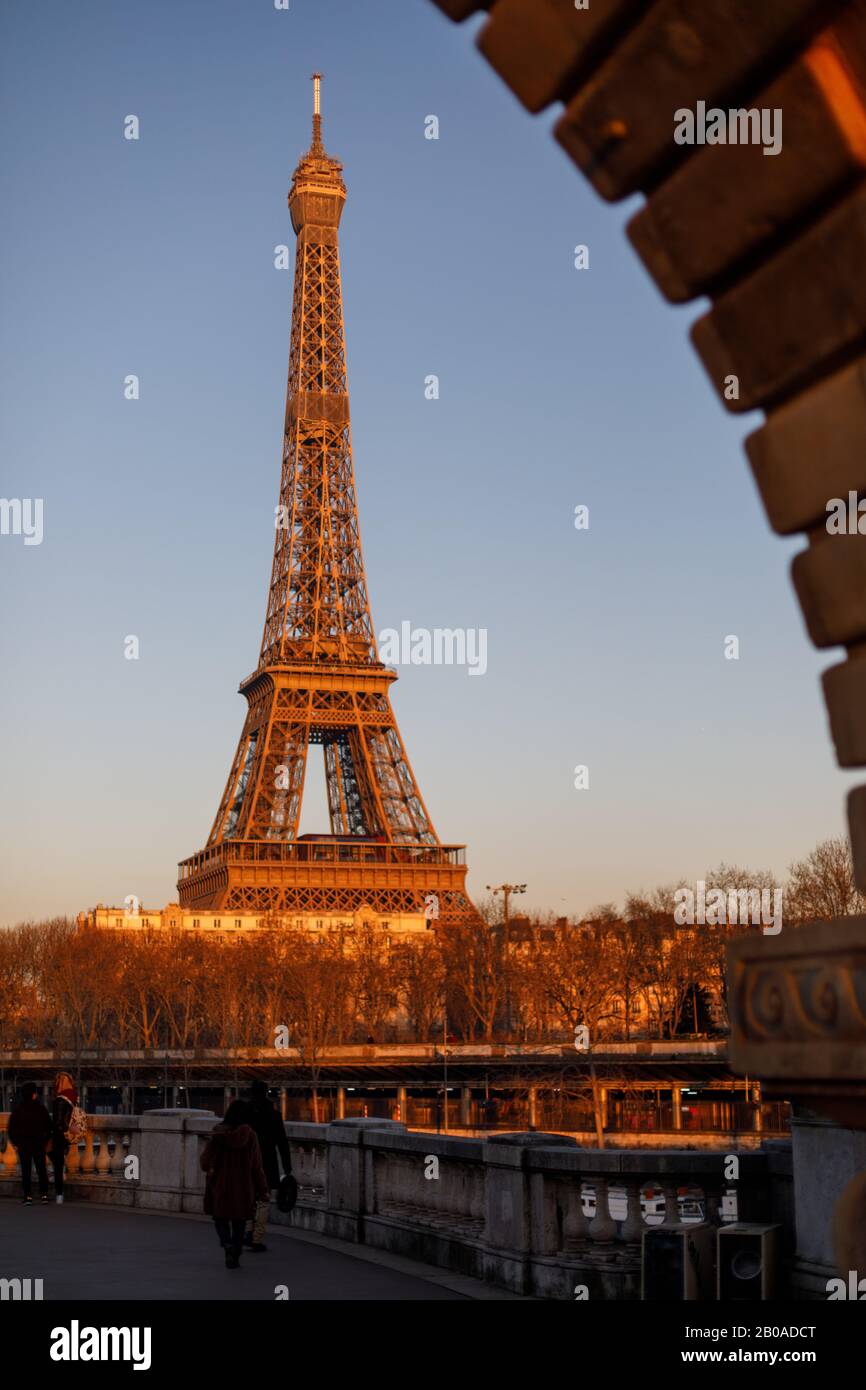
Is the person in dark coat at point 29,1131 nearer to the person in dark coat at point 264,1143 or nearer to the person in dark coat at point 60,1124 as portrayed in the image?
the person in dark coat at point 60,1124

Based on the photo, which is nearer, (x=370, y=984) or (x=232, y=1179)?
(x=232, y=1179)

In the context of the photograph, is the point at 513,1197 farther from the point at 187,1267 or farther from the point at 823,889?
the point at 823,889

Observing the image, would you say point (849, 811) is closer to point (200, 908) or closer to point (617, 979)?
point (617, 979)

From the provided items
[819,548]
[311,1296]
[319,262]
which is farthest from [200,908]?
[819,548]

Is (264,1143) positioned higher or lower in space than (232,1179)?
higher

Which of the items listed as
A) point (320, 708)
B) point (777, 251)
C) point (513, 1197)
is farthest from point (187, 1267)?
point (320, 708)

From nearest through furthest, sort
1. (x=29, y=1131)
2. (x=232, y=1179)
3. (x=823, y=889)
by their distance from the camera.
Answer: (x=232, y=1179) → (x=29, y=1131) → (x=823, y=889)

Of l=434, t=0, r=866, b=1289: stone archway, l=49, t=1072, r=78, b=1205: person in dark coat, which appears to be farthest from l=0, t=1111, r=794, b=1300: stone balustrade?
l=434, t=0, r=866, b=1289: stone archway
